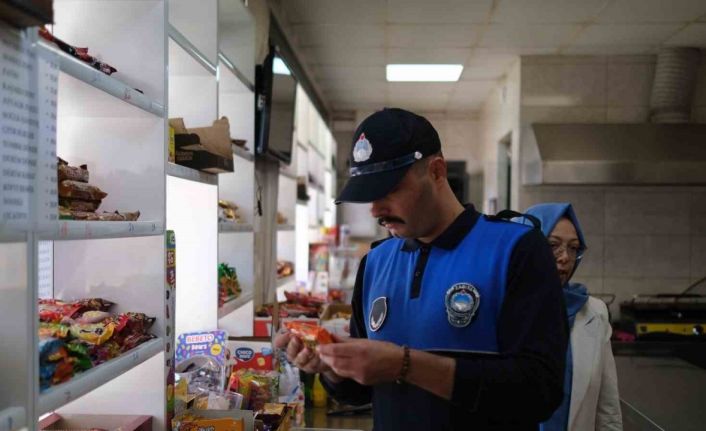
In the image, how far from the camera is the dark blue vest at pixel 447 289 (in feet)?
4.03

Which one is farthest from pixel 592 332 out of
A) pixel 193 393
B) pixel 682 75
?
pixel 682 75

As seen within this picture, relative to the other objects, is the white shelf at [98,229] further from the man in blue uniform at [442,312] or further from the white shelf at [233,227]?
the white shelf at [233,227]

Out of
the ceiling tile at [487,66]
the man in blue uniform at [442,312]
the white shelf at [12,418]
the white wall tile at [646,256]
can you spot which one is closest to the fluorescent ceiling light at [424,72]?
the ceiling tile at [487,66]

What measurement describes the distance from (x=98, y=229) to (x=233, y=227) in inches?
54.7

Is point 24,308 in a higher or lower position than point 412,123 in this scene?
lower

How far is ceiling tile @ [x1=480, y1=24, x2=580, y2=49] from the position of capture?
14.6 ft

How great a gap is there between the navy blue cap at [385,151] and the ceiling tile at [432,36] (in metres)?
3.39

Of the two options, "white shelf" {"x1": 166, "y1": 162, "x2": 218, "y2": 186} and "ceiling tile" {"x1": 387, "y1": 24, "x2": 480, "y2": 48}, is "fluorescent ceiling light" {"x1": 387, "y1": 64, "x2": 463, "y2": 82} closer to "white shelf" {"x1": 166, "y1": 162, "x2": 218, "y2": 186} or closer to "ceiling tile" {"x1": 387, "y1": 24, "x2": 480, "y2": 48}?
"ceiling tile" {"x1": 387, "y1": 24, "x2": 480, "y2": 48}

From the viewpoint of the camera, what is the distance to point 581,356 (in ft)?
6.86

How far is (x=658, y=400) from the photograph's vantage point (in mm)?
3199

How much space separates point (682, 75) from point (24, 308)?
212 inches

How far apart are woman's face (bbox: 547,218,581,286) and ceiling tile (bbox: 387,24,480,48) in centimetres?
264

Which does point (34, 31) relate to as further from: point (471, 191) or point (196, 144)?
point (471, 191)

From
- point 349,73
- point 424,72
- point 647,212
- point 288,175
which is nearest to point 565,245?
point 288,175
